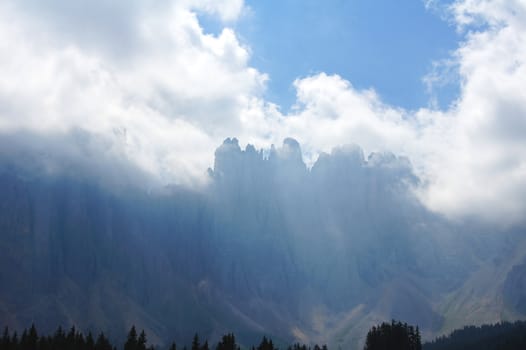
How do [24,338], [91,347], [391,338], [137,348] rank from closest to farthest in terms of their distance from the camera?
[137,348] → [91,347] → [24,338] → [391,338]

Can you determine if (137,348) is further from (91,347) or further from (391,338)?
(391,338)

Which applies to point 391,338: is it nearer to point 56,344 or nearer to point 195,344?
point 195,344

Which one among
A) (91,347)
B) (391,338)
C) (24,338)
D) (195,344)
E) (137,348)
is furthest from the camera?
(391,338)

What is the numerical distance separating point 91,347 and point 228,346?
3325cm

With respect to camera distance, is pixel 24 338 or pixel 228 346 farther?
pixel 24 338

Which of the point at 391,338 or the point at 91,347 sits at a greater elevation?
the point at 391,338

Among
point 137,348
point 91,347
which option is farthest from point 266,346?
point 91,347

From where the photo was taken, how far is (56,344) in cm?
13938

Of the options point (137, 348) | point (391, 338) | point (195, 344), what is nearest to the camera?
point (195, 344)

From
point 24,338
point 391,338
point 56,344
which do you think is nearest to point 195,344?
point 56,344

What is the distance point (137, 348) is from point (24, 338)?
35.1 m

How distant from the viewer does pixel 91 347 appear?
439ft

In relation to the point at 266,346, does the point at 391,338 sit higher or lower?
higher

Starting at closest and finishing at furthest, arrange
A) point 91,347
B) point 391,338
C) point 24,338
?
point 91,347
point 24,338
point 391,338
